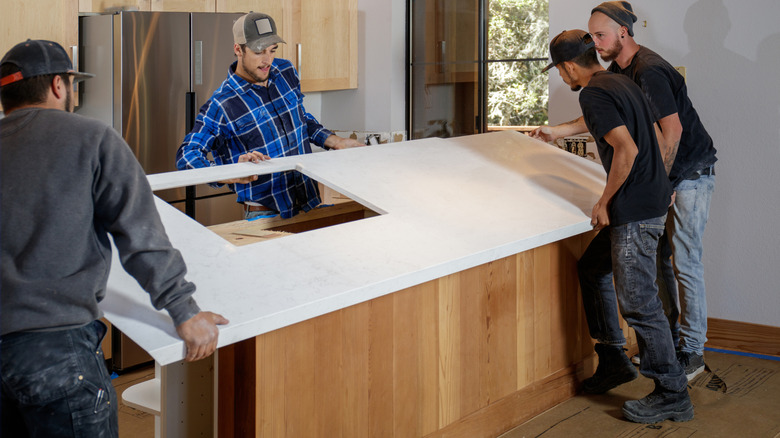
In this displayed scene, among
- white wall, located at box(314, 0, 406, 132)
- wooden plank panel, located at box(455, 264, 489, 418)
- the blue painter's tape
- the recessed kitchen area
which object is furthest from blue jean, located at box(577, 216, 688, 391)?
white wall, located at box(314, 0, 406, 132)

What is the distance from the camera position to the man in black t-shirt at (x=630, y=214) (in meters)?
2.55

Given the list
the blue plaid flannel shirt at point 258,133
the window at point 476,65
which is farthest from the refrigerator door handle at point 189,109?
the window at point 476,65

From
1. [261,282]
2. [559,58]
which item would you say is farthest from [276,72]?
[261,282]

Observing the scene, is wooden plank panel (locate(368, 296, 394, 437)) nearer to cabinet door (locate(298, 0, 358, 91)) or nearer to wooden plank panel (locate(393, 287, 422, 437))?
wooden plank panel (locate(393, 287, 422, 437))

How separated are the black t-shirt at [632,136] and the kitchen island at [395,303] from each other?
0.17 meters

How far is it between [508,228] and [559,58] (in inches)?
27.6

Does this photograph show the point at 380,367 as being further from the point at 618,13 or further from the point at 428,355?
the point at 618,13

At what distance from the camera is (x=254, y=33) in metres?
2.85

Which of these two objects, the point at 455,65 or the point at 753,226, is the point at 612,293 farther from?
the point at 455,65

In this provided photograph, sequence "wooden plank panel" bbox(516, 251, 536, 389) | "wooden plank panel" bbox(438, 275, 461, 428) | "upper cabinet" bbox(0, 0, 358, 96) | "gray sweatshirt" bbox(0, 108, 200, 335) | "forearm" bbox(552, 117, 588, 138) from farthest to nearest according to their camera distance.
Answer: "upper cabinet" bbox(0, 0, 358, 96) → "forearm" bbox(552, 117, 588, 138) → "wooden plank panel" bbox(516, 251, 536, 389) → "wooden plank panel" bbox(438, 275, 461, 428) → "gray sweatshirt" bbox(0, 108, 200, 335)

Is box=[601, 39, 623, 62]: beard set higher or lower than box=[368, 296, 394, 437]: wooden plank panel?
higher

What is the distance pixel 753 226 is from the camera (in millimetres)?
3611

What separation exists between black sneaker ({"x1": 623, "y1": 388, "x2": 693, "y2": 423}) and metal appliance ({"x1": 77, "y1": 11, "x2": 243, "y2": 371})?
2.22m

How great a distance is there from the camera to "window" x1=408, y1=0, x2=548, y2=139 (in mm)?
4559
